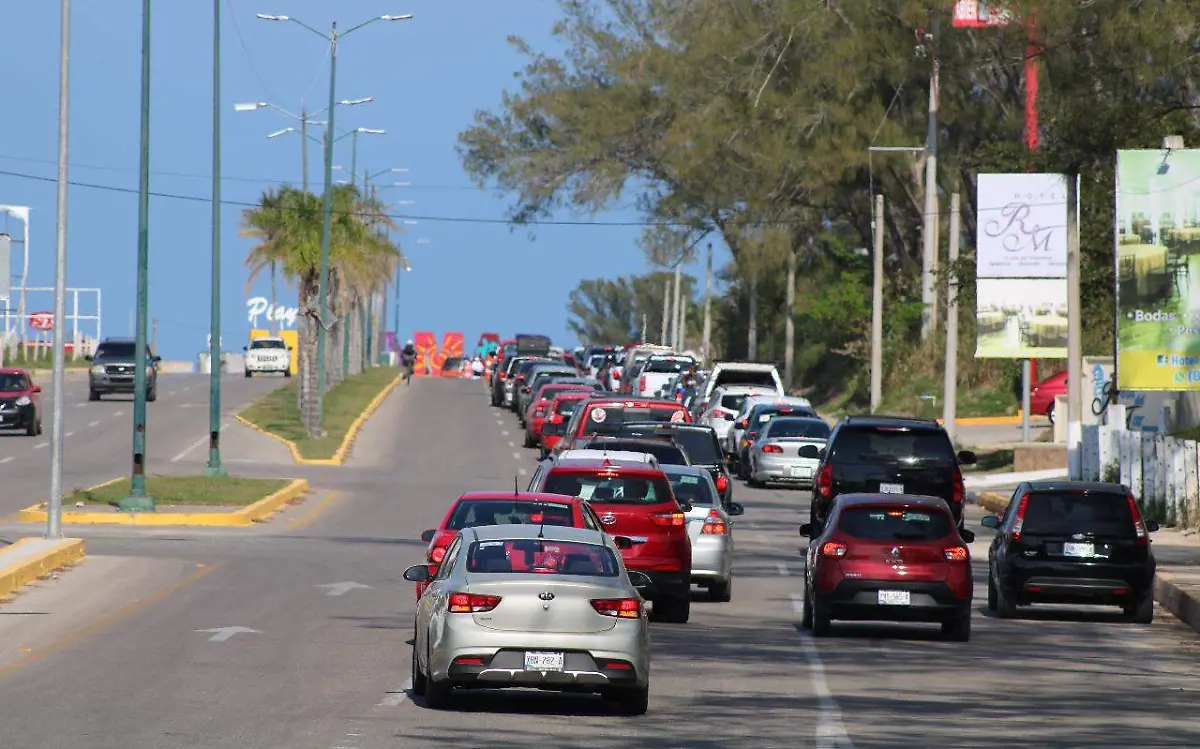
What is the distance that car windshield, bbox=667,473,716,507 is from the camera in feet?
79.7

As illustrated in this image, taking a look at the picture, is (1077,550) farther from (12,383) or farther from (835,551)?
(12,383)

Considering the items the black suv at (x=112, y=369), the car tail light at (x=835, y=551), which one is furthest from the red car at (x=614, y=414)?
the black suv at (x=112, y=369)

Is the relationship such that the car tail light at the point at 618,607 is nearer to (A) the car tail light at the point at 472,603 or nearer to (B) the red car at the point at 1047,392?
(A) the car tail light at the point at 472,603

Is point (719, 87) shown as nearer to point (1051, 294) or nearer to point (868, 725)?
point (1051, 294)

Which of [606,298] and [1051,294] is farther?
[606,298]

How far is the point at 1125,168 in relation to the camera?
34969mm

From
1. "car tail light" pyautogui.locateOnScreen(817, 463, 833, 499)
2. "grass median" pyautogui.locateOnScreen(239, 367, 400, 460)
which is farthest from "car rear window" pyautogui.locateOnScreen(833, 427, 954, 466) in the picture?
"grass median" pyautogui.locateOnScreen(239, 367, 400, 460)

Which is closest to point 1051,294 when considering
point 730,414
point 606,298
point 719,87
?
point 730,414

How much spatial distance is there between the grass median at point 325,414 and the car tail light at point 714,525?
93.3 feet

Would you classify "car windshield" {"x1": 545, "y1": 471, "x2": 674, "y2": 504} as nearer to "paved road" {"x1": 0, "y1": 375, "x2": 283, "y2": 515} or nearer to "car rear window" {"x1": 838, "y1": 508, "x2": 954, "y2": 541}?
"car rear window" {"x1": 838, "y1": 508, "x2": 954, "y2": 541}

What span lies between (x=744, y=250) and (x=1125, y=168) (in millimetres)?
48209

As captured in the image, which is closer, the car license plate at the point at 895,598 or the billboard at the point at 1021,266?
the car license plate at the point at 895,598

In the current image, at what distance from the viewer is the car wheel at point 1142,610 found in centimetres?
2358

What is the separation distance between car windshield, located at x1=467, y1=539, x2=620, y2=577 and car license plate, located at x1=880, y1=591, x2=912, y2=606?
6.06 m
